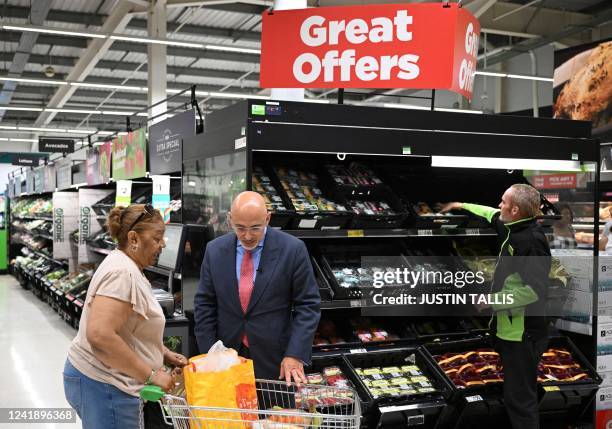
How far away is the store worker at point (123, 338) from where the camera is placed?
7.13 feet

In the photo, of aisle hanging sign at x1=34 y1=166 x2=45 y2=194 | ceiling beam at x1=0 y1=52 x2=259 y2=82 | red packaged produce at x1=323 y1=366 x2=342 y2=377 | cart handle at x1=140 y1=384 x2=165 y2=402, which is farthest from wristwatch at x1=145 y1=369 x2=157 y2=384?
ceiling beam at x1=0 y1=52 x2=259 y2=82

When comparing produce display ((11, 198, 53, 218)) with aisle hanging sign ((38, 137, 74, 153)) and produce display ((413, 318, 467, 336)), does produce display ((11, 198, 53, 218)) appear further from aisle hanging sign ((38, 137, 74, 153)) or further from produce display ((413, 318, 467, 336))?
produce display ((413, 318, 467, 336))

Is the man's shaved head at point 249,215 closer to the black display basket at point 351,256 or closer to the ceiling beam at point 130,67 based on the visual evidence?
the black display basket at point 351,256

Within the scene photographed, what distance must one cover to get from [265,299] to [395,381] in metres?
1.37

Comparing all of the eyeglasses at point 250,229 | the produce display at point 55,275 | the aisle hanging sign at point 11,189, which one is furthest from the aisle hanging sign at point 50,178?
the eyeglasses at point 250,229

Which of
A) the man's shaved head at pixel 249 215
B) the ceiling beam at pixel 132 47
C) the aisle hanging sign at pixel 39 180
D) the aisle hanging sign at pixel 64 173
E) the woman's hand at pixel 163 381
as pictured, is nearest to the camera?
the woman's hand at pixel 163 381

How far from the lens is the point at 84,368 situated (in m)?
2.32

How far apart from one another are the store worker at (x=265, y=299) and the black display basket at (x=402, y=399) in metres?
0.90

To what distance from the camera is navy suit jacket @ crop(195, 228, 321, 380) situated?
2715 mm

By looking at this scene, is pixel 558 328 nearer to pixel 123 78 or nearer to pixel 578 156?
pixel 578 156

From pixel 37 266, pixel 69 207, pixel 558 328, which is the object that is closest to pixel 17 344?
pixel 69 207

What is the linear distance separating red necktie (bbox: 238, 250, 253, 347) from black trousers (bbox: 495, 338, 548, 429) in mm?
1756

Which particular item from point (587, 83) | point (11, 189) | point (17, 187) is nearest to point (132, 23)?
point (17, 187)

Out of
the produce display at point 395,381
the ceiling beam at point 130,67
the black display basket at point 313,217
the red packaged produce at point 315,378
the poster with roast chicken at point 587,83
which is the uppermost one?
the ceiling beam at point 130,67
